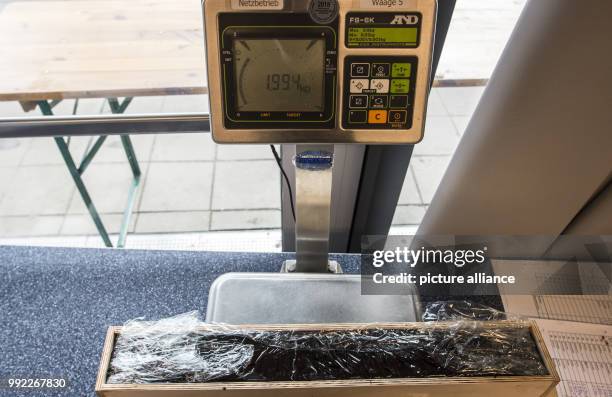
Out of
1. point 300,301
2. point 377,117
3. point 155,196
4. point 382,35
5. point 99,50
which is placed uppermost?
point 99,50

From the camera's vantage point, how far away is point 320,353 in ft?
2.80

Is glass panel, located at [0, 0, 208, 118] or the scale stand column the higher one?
glass panel, located at [0, 0, 208, 118]

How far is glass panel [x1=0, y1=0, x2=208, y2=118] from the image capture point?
1.31 meters

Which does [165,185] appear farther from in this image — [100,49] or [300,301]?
[300,301]

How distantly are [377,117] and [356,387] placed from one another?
20.2 inches

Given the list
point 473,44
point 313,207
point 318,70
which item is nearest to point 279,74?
point 318,70

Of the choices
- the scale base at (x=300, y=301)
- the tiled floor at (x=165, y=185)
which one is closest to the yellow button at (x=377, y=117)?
the scale base at (x=300, y=301)

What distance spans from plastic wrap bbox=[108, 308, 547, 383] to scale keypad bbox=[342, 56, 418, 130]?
0.43 meters

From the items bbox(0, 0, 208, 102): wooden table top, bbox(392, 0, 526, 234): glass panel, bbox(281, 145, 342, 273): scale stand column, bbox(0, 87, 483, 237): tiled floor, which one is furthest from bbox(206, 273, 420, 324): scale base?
bbox(0, 87, 483, 237): tiled floor

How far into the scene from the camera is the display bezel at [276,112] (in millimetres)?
743

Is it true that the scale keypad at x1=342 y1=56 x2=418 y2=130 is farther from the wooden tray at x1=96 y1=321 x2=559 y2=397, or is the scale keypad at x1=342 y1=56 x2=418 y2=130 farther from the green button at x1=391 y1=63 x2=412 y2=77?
the wooden tray at x1=96 y1=321 x2=559 y2=397

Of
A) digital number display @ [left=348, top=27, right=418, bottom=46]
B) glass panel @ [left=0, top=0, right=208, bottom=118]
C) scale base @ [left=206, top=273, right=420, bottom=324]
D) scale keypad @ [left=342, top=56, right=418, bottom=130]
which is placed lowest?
scale base @ [left=206, top=273, right=420, bottom=324]

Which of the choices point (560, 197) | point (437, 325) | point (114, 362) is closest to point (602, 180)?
point (560, 197)

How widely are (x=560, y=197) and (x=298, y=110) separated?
0.90m
